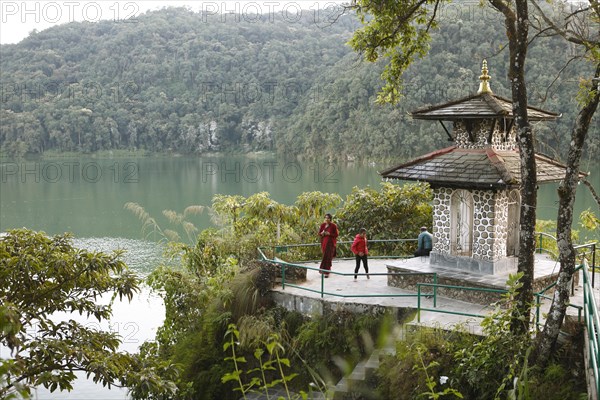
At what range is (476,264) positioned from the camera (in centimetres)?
1174

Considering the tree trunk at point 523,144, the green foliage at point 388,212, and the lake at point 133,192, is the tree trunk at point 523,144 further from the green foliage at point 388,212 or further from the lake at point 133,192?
the green foliage at point 388,212

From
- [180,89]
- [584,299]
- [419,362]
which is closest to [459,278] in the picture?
[419,362]

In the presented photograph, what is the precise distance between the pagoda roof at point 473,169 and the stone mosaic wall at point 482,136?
5.1 inches

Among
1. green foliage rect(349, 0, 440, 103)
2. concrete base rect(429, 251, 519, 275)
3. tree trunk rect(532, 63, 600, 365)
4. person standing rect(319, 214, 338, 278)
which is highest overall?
green foliage rect(349, 0, 440, 103)

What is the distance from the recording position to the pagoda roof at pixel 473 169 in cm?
1109

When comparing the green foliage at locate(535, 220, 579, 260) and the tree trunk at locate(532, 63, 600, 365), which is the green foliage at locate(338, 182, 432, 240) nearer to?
the green foliage at locate(535, 220, 579, 260)

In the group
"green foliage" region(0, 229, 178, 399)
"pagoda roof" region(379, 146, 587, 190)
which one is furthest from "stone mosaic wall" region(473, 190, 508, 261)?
"green foliage" region(0, 229, 178, 399)

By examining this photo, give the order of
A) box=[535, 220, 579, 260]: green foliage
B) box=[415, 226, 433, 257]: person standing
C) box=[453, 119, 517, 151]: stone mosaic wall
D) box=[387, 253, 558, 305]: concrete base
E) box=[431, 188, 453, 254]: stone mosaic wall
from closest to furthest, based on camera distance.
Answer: box=[387, 253, 558, 305]: concrete base, box=[453, 119, 517, 151]: stone mosaic wall, box=[431, 188, 453, 254]: stone mosaic wall, box=[415, 226, 433, 257]: person standing, box=[535, 220, 579, 260]: green foliage

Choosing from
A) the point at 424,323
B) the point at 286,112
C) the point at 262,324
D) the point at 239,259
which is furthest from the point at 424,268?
the point at 286,112


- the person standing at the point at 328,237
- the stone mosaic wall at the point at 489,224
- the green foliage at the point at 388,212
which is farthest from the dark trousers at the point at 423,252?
the green foliage at the point at 388,212

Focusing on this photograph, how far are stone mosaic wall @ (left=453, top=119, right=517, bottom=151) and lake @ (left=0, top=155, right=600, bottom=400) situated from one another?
5.46 metres

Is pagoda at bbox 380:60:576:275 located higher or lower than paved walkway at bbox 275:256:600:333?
higher

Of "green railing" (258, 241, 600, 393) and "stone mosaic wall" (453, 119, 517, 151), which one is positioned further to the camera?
"stone mosaic wall" (453, 119, 517, 151)

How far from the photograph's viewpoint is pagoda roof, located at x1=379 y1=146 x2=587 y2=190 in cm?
1109
